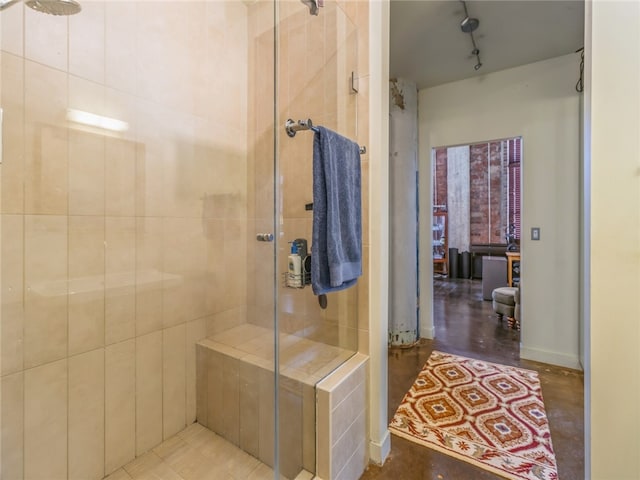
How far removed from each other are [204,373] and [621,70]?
7.39 ft

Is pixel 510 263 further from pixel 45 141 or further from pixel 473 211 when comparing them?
pixel 45 141

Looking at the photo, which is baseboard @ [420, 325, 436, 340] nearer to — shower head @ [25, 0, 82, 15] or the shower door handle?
the shower door handle

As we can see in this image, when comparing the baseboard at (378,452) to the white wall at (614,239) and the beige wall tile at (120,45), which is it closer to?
the white wall at (614,239)

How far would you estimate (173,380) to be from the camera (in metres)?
1.58

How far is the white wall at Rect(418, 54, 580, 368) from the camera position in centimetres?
252

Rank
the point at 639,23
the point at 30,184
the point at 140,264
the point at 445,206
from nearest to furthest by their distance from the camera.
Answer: the point at 639,23
the point at 30,184
the point at 140,264
the point at 445,206

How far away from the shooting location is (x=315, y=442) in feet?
4.02

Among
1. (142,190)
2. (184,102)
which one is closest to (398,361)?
(142,190)

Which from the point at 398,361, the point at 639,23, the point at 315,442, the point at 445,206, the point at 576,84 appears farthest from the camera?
the point at 445,206

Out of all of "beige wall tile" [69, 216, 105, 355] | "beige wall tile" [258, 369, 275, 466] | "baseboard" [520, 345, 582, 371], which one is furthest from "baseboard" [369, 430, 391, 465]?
"baseboard" [520, 345, 582, 371]

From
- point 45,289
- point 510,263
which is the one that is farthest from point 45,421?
point 510,263

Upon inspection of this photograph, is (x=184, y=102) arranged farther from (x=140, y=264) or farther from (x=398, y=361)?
(x=398, y=361)

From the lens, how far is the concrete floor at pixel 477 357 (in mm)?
1447

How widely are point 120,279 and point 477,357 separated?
287 centimetres
